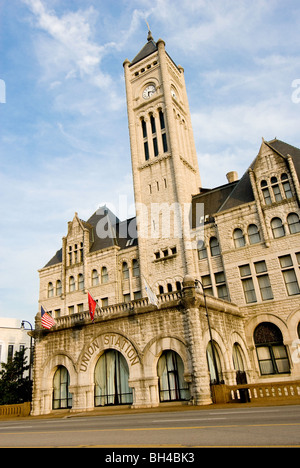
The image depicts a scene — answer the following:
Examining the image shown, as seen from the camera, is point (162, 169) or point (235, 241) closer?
point (235, 241)

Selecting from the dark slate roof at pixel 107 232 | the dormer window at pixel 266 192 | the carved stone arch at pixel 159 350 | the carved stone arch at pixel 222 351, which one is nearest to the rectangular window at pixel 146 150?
the dark slate roof at pixel 107 232

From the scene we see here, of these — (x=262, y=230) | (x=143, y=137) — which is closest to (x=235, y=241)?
(x=262, y=230)

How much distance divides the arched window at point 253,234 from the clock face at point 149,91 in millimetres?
22440

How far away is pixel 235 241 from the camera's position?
3303 cm

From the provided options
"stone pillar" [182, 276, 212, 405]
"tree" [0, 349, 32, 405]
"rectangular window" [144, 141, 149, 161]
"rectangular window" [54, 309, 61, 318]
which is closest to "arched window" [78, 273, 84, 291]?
"rectangular window" [54, 309, 61, 318]

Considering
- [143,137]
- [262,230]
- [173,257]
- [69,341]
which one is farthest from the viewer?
[143,137]

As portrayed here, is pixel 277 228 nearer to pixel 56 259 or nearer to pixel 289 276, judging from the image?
pixel 289 276

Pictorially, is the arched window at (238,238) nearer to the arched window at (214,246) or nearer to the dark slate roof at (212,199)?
the arched window at (214,246)

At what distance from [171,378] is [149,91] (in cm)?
3484

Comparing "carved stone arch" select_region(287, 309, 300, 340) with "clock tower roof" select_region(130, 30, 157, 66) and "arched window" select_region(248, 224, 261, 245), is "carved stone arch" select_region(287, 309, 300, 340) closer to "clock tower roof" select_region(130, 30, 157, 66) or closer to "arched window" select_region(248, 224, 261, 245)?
"arched window" select_region(248, 224, 261, 245)

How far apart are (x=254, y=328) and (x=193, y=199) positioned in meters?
15.7

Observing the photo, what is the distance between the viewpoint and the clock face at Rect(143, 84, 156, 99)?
44956 mm

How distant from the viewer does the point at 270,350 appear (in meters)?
29.1
